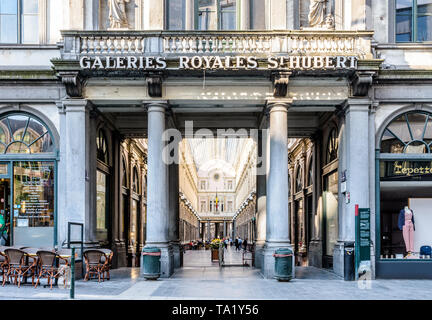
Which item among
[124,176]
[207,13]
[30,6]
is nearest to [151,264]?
[207,13]

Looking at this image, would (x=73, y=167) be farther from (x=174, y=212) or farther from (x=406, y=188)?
(x=406, y=188)

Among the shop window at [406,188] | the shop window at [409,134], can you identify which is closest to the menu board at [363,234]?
the shop window at [406,188]

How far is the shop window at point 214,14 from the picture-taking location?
21797 millimetres

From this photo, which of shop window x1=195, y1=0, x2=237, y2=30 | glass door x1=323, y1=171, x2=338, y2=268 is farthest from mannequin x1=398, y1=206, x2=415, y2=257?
shop window x1=195, y1=0, x2=237, y2=30

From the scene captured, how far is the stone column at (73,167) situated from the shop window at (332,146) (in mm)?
9281

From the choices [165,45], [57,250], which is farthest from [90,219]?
[165,45]

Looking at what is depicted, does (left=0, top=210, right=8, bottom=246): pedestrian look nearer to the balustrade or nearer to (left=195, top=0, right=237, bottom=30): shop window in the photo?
the balustrade

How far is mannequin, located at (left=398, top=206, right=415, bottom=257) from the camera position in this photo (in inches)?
789

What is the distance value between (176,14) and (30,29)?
5.17 metres

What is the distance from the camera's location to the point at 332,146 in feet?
76.0

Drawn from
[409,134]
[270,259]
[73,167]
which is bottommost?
[270,259]

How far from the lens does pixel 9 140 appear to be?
20328mm

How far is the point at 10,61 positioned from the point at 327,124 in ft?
40.1

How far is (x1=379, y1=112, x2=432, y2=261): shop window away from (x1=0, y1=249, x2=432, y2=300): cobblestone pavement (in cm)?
164
